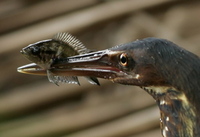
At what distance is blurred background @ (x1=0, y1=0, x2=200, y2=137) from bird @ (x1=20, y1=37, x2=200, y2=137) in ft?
10.9

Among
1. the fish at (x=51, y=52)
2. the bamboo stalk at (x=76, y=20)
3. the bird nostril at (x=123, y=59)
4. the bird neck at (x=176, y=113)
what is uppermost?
the bamboo stalk at (x=76, y=20)

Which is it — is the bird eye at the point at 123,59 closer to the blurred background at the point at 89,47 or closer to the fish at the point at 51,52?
the fish at the point at 51,52

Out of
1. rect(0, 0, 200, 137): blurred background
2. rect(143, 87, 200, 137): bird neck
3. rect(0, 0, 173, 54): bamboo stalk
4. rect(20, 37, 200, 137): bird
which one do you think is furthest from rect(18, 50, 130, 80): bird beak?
rect(0, 0, 173, 54): bamboo stalk

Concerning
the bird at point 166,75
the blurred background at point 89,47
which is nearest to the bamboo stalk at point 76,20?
the blurred background at point 89,47

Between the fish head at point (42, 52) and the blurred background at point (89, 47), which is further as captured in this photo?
the blurred background at point (89, 47)

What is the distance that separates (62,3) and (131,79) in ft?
12.5

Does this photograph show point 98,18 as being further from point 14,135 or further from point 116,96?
point 14,135

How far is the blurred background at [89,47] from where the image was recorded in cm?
536

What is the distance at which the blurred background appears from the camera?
17.6 feet

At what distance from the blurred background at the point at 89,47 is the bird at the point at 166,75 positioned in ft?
10.9

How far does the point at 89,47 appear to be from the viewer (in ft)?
18.5

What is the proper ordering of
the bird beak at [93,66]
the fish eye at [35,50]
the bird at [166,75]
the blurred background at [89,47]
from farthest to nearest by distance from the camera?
the blurred background at [89,47], the fish eye at [35,50], the bird beak at [93,66], the bird at [166,75]

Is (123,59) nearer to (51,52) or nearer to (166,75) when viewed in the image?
(166,75)

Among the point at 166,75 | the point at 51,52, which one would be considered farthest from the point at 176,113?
the point at 51,52
